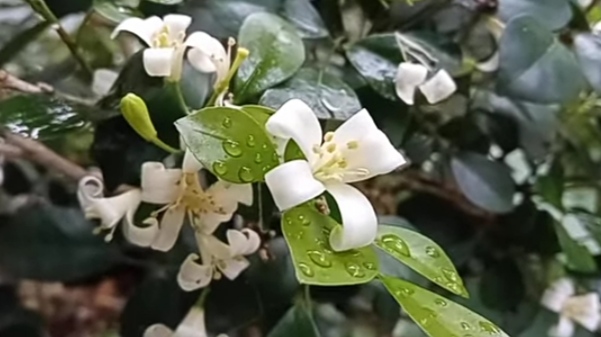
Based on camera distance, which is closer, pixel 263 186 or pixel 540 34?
pixel 263 186

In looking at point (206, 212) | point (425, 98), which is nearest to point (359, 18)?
point (425, 98)

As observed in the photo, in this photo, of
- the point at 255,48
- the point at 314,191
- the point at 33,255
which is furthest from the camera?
the point at 33,255

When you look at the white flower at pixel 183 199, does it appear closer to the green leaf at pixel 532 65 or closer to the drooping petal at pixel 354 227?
the drooping petal at pixel 354 227

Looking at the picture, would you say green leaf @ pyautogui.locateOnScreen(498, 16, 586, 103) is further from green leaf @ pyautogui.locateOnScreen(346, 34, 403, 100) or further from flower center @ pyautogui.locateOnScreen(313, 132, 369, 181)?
flower center @ pyautogui.locateOnScreen(313, 132, 369, 181)

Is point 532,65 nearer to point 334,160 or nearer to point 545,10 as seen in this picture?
point 545,10

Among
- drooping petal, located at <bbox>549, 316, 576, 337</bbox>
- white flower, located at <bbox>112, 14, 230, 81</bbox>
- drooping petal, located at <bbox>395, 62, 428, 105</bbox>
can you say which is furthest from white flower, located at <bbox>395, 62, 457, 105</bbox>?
drooping petal, located at <bbox>549, 316, 576, 337</bbox>

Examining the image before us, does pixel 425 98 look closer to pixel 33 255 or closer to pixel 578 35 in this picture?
pixel 578 35
